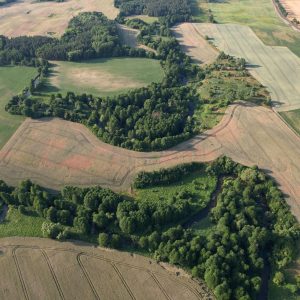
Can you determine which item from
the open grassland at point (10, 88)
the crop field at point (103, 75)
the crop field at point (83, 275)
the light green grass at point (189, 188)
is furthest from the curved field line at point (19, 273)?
the crop field at point (103, 75)

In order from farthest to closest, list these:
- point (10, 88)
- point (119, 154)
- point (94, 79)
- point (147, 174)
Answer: point (94, 79) < point (10, 88) < point (119, 154) < point (147, 174)

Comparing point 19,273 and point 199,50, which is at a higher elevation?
point 199,50

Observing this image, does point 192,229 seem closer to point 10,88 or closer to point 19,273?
point 19,273

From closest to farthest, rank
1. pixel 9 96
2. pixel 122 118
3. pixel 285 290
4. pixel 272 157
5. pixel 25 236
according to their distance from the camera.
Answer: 1. pixel 285 290
2. pixel 25 236
3. pixel 272 157
4. pixel 122 118
5. pixel 9 96

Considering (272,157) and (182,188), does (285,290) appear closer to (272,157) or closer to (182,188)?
(182,188)

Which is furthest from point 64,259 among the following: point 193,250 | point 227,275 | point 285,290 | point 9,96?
point 9,96

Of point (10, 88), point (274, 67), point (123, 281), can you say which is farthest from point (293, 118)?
point (10, 88)

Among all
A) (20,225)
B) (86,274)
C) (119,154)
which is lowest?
(20,225)
